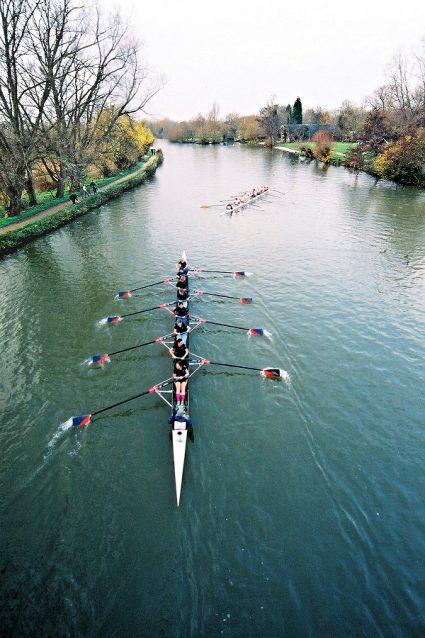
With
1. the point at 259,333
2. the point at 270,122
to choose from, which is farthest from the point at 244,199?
the point at 270,122

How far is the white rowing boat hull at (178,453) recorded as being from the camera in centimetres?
1065

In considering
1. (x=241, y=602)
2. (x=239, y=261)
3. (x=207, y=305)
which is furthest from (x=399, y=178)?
(x=241, y=602)

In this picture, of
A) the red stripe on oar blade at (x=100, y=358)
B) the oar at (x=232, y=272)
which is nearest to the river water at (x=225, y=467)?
the red stripe on oar blade at (x=100, y=358)

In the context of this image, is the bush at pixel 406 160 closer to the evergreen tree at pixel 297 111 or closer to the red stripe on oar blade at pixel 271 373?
the red stripe on oar blade at pixel 271 373

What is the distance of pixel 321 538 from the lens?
962 cm

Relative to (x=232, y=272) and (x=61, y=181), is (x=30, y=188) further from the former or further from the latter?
(x=232, y=272)

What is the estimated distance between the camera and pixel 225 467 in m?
11.5

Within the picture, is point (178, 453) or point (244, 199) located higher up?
point (244, 199)

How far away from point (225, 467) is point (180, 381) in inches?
141

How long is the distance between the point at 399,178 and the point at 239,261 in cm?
4175

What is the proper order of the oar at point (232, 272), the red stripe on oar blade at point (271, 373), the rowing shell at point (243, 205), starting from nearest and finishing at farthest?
the red stripe on oar blade at point (271, 373) → the oar at point (232, 272) → the rowing shell at point (243, 205)

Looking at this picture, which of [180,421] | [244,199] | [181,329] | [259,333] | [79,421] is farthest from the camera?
[244,199]

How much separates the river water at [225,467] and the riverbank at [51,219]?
725 cm

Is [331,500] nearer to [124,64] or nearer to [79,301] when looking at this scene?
[79,301]
